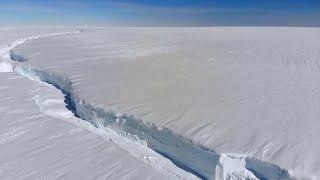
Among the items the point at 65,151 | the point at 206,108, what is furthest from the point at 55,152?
the point at 206,108

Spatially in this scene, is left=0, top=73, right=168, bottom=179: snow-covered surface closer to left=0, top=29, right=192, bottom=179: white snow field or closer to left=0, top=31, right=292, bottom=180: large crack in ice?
left=0, top=29, right=192, bottom=179: white snow field

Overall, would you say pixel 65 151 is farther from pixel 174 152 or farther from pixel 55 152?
pixel 174 152

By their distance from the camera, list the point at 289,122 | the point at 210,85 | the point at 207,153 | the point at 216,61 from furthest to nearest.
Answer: the point at 216,61 < the point at 210,85 < the point at 289,122 < the point at 207,153

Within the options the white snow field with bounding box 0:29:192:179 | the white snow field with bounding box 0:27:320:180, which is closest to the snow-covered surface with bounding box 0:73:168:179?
the white snow field with bounding box 0:29:192:179

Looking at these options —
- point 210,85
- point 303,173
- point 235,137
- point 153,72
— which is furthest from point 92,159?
point 153,72

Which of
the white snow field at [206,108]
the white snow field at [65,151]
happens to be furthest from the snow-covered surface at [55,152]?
the white snow field at [206,108]

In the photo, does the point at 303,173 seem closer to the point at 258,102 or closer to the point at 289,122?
the point at 289,122
